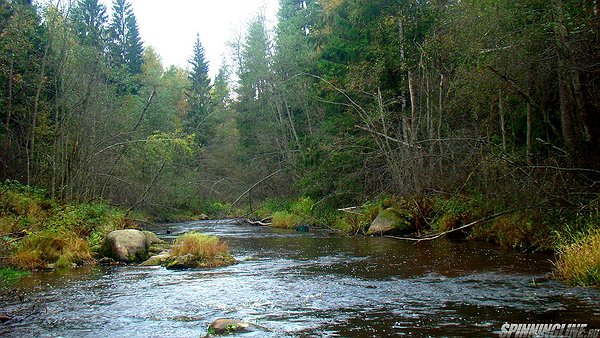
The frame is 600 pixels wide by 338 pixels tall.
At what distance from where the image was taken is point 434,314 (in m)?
7.95

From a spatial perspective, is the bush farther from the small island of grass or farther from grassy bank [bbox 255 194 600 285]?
the small island of grass

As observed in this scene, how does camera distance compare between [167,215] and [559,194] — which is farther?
[167,215]

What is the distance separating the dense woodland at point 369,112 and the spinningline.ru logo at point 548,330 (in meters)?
5.41

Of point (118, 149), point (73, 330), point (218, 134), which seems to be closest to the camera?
point (73, 330)

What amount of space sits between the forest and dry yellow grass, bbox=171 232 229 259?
6.71m

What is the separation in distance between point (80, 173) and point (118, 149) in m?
3.24

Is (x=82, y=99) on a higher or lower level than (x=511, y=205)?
higher

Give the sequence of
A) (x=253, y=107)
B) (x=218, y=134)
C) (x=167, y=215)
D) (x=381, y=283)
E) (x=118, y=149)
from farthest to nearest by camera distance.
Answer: (x=218, y=134), (x=253, y=107), (x=167, y=215), (x=118, y=149), (x=381, y=283)

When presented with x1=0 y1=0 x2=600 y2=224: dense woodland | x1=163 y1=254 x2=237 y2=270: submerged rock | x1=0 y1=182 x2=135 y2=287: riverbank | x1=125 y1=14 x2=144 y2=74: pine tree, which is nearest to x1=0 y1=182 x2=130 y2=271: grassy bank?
x1=0 y1=182 x2=135 y2=287: riverbank

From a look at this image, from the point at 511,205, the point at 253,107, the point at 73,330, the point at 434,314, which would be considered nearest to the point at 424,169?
the point at 511,205

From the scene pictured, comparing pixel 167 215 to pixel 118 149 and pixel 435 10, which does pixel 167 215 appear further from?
pixel 435 10

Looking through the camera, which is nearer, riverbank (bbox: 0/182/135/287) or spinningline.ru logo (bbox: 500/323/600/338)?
spinningline.ru logo (bbox: 500/323/600/338)

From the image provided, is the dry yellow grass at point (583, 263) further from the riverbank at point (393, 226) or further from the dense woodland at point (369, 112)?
the dense woodland at point (369, 112)

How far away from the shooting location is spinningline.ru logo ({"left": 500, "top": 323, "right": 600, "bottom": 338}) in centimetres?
651
